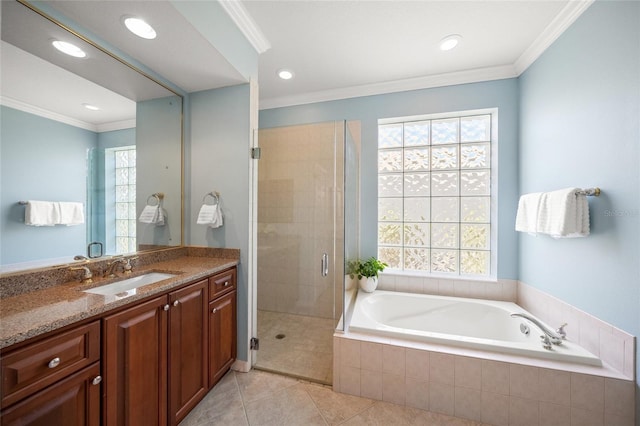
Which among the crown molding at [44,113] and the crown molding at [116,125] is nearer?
the crown molding at [44,113]

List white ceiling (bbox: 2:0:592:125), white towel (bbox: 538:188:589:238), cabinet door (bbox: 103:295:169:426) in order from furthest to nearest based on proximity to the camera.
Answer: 1. white towel (bbox: 538:188:589:238)
2. white ceiling (bbox: 2:0:592:125)
3. cabinet door (bbox: 103:295:169:426)

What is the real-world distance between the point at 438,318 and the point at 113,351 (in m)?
2.45

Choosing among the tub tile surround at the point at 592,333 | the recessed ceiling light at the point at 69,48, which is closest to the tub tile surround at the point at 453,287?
the tub tile surround at the point at 592,333

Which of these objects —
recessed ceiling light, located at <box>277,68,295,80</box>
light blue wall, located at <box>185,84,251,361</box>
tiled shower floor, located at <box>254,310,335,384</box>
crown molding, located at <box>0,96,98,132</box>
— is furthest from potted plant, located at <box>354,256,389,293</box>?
crown molding, located at <box>0,96,98,132</box>

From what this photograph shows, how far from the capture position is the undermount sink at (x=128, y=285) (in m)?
1.30

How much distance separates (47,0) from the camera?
1.15 m

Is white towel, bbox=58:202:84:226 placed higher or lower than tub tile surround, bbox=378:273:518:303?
higher

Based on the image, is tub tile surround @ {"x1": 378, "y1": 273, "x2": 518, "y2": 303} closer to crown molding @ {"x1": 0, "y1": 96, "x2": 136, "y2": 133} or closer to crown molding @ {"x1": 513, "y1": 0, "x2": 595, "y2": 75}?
crown molding @ {"x1": 513, "y1": 0, "x2": 595, "y2": 75}

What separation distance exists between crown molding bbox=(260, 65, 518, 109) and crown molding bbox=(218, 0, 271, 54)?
88 cm

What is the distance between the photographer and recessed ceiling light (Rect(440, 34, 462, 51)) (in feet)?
6.16

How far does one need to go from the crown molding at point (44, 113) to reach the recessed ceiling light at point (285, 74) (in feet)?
5.32

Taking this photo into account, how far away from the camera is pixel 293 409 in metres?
1.54

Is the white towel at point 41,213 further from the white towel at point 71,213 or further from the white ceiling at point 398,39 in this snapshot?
the white ceiling at point 398,39

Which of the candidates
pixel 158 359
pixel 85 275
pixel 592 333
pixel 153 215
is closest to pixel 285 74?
pixel 153 215
